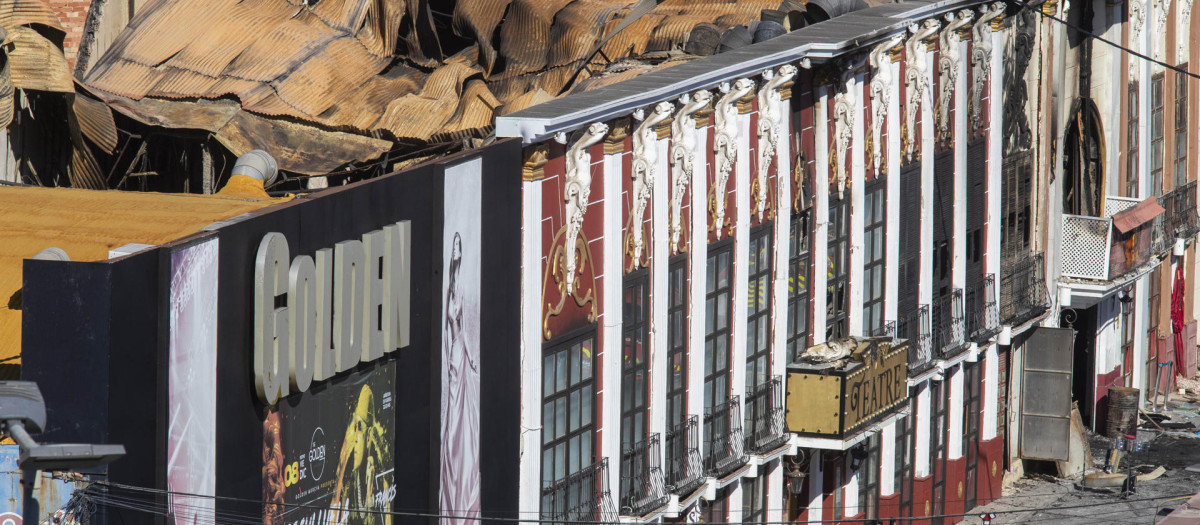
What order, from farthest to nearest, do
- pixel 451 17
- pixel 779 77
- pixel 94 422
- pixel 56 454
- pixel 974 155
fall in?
pixel 974 155 < pixel 451 17 < pixel 779 77 < pixel 94 422 < pixel 56 454

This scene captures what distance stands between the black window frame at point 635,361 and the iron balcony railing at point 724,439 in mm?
1773

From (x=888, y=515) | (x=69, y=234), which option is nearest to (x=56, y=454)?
(x=69, y=234)

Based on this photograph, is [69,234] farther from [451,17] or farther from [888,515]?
[888,515]

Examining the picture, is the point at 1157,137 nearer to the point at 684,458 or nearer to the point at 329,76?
the point at 684,458

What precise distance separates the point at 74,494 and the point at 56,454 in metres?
3.05

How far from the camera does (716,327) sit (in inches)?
1034

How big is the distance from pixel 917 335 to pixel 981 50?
506 centimetres

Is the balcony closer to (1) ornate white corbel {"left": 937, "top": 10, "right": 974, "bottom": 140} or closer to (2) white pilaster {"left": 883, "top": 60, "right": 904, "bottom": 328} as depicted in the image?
(2) white pilaster {"left": 883, "top": 60, "right": 904, "bottom": 328}

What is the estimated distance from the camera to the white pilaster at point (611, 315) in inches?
923

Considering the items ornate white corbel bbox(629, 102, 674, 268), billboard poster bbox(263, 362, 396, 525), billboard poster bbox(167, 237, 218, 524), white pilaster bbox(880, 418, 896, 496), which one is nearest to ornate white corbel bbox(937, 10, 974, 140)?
white pilaster bbox(880, 418, 896, 496)

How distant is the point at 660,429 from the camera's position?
2488cm

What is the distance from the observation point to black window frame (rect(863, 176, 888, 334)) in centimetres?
3047

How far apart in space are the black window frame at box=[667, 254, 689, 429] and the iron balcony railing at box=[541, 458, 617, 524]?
182 cm

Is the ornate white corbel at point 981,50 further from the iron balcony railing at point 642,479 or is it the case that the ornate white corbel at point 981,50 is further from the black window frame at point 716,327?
the iron balcony railing at point 642,479
